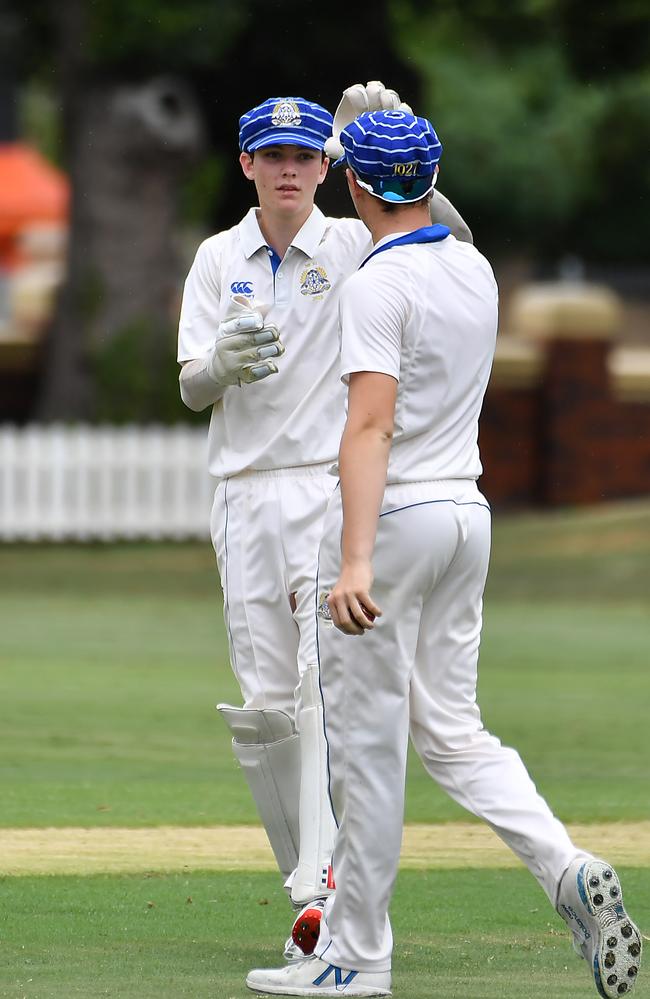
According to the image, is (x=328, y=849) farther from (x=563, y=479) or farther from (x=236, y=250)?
(x=563, y=479)

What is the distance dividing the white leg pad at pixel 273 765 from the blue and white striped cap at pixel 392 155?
154 cm

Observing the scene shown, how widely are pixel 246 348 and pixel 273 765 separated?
119 centimetres

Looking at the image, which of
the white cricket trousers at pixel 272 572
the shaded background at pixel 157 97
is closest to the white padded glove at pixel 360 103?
the white cricket trousers at pixel 272 572

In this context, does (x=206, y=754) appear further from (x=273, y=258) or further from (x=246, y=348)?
(x=246, y=348)

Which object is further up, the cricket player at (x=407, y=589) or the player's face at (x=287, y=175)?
the player's face at (x=287, y=175)

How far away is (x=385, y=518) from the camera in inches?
179

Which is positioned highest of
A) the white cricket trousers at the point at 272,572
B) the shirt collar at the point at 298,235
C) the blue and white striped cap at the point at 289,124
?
the blue and white striped cap at the point at 289,124

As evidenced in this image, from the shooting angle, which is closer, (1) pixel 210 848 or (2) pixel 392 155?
(2) pixel 392 155

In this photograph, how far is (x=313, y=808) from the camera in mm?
5188

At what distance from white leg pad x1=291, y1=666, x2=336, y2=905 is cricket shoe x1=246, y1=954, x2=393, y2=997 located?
41 cm

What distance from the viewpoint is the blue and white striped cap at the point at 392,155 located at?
462cm

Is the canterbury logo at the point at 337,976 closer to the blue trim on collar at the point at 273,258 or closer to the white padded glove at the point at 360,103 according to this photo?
the blue trim on collar at the point at 273,258

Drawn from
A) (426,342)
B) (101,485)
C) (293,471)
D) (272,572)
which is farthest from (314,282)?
(101,485)

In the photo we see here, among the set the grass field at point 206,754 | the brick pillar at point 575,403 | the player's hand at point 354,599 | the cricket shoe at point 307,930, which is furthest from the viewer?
the brick pillar at point 575,403
